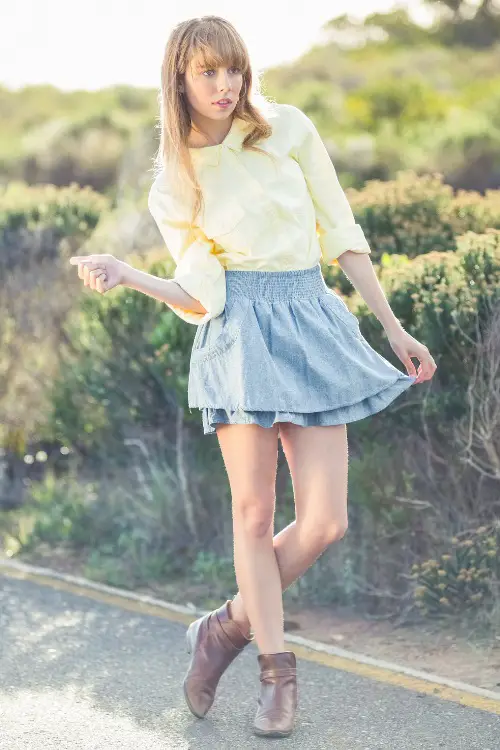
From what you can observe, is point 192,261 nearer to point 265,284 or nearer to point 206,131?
point 265,284

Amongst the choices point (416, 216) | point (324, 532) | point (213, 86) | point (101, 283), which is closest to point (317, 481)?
point (324, 532)

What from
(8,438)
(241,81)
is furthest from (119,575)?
(241,81)

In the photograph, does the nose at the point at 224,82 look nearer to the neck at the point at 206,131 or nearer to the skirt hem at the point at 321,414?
the neck at the point at 206,131

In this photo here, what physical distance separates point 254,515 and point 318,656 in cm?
120

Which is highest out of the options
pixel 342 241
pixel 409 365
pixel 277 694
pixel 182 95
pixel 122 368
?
pixel 182 95

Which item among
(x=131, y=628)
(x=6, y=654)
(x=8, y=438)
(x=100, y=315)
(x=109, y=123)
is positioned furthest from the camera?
(x=109, y=123)

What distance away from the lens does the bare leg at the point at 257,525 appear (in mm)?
3760

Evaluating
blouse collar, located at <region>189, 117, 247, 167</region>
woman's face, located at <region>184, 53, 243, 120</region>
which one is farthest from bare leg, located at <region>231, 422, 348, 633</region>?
woman's face, located at <region>184, 53, 243, 120</region>

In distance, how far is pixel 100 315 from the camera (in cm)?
663

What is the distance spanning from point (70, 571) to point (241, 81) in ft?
10.7

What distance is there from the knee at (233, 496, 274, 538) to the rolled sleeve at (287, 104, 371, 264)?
0.76 m

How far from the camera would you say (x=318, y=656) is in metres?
4.80

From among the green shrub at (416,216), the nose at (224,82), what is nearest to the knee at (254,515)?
the nose at (224,82)

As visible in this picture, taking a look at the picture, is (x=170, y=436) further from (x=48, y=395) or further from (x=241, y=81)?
(x=241, y=81)
